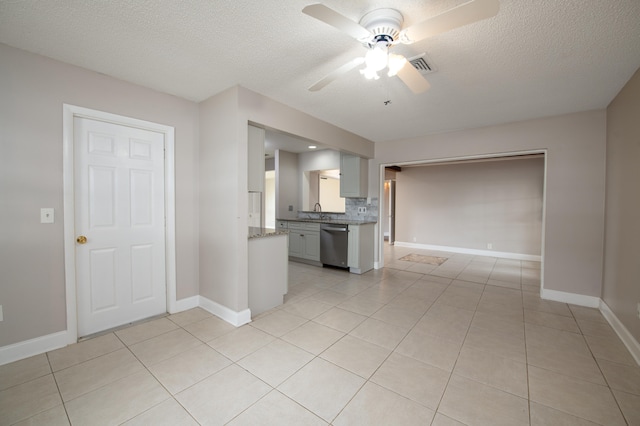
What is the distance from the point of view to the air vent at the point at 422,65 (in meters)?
2.15

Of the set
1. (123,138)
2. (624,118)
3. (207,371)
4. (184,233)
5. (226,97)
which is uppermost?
(226,97)

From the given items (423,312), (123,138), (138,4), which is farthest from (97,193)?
(423,312)

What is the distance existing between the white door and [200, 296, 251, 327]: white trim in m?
0.50

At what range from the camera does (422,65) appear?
88.1 inches

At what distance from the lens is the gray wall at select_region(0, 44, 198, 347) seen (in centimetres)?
205

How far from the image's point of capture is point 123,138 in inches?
105

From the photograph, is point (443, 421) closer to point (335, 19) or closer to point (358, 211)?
point (335, 19)

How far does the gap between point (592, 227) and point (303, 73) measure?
3.92 metres

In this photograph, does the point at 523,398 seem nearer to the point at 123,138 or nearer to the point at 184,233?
the point at 184,233

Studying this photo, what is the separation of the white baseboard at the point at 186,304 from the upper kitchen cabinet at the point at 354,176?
315cm

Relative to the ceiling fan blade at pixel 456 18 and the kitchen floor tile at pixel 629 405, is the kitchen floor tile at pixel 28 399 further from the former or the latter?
the kitchen floor tile at pixel 629 405

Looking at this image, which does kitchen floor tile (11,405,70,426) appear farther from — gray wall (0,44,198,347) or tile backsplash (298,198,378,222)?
tile backsplash (298,198,378,222)

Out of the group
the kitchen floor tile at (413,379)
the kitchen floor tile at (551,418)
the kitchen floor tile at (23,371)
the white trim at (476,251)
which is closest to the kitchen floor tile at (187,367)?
the kitchen floor tile at (23,371)

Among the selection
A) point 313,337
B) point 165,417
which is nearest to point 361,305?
point 313,337
